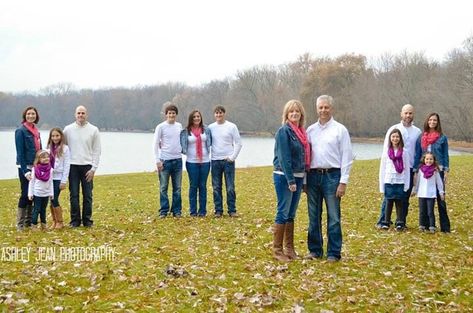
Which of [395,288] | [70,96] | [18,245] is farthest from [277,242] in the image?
[70,96]

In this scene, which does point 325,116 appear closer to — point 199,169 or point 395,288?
point 395,288

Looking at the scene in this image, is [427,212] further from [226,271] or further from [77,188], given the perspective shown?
[77,188]

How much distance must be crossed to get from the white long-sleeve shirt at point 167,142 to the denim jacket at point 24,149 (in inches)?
108

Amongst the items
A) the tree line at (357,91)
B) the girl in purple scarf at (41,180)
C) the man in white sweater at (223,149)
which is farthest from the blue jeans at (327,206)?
the tree line at (357,91)

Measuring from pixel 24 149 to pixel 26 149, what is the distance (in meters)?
0.04

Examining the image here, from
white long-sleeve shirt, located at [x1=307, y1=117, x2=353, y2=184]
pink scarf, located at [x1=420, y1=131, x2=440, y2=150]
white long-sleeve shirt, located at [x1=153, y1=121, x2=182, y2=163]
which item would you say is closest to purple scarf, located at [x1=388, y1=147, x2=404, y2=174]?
→ pink scarf, located at [x1=420, y1=131, x2=440, y2=150]

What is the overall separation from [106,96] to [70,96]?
18912mm

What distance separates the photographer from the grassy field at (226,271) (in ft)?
18.9

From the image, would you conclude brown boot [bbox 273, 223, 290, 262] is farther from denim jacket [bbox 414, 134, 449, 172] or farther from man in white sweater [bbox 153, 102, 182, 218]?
man in white sweater [bbox 153, 102, 182, 218]

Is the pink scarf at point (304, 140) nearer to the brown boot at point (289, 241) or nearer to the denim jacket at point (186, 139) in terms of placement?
the brown boot at point (289, 241)

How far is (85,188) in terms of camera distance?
1036cm

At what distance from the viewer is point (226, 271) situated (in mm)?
7074

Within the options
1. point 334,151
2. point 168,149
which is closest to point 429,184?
point 334,151

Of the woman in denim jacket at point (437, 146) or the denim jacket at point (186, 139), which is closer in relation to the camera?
the woman in denim jacket at point (437, 146)
